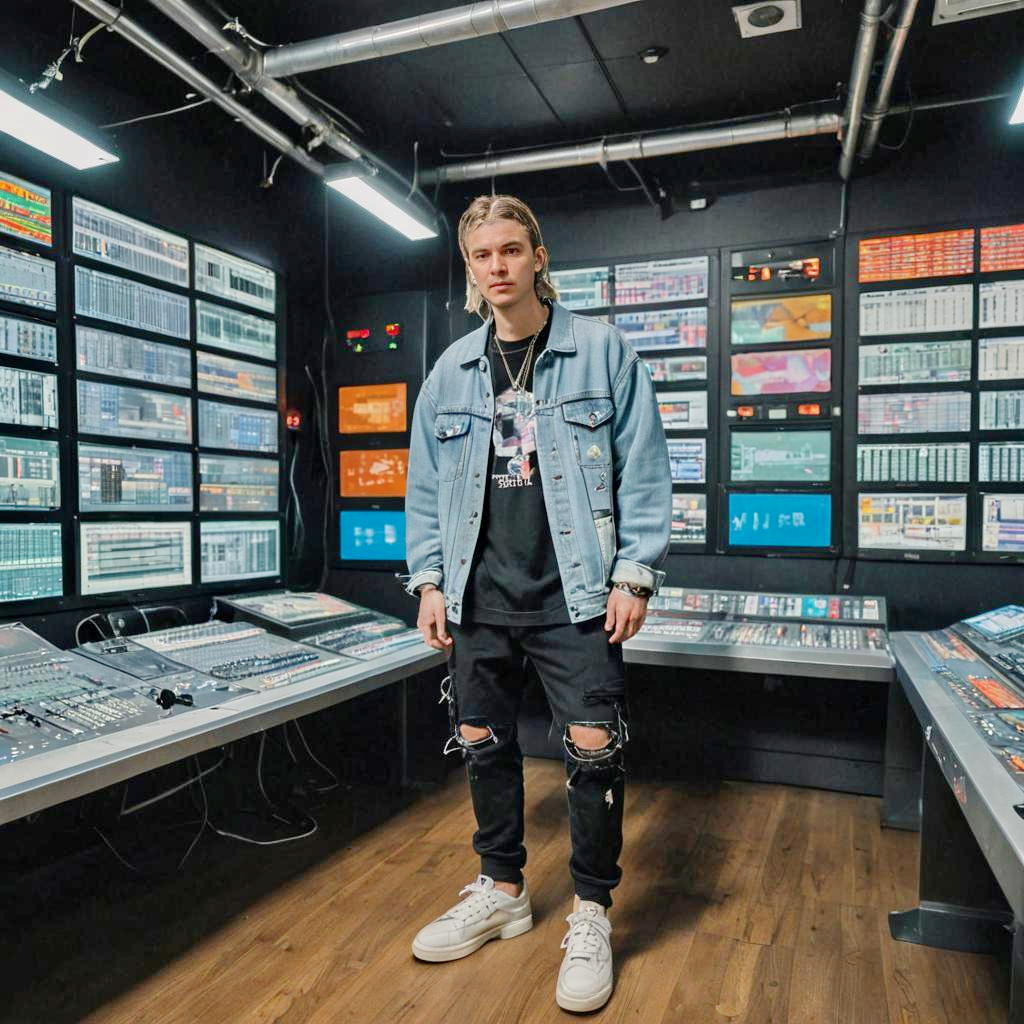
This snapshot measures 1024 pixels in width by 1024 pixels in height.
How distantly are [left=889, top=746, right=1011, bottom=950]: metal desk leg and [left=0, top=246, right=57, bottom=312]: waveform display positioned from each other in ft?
8.90

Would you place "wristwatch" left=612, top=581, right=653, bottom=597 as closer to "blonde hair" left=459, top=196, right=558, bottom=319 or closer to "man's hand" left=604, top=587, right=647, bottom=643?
"man's hand" left=604, top=587, right=647, bottom=643

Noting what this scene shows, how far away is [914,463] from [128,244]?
288cm

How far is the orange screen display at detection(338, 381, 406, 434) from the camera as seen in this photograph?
144 inches

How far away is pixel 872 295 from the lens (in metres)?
3.06

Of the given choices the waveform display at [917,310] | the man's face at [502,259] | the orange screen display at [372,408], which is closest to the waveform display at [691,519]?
the waveform display at [917,310]

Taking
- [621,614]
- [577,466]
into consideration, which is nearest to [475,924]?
[621,614]

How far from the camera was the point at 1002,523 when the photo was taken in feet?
9.55

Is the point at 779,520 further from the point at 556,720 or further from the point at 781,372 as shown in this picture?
the point at 556,720

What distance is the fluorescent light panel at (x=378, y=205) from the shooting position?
2756 millimetres

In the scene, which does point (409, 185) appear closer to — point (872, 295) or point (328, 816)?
point (872, 295)

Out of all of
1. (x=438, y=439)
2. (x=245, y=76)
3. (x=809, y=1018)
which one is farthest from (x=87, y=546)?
(x=809, y=1018)

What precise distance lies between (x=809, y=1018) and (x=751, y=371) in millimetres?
2279

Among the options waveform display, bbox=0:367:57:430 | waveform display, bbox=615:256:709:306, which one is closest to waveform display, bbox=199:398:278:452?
waveform display, bbox=0:367:57:430

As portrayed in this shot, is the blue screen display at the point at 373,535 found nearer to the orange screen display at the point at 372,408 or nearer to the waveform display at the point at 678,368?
the orange screen display at the point at 372,408
